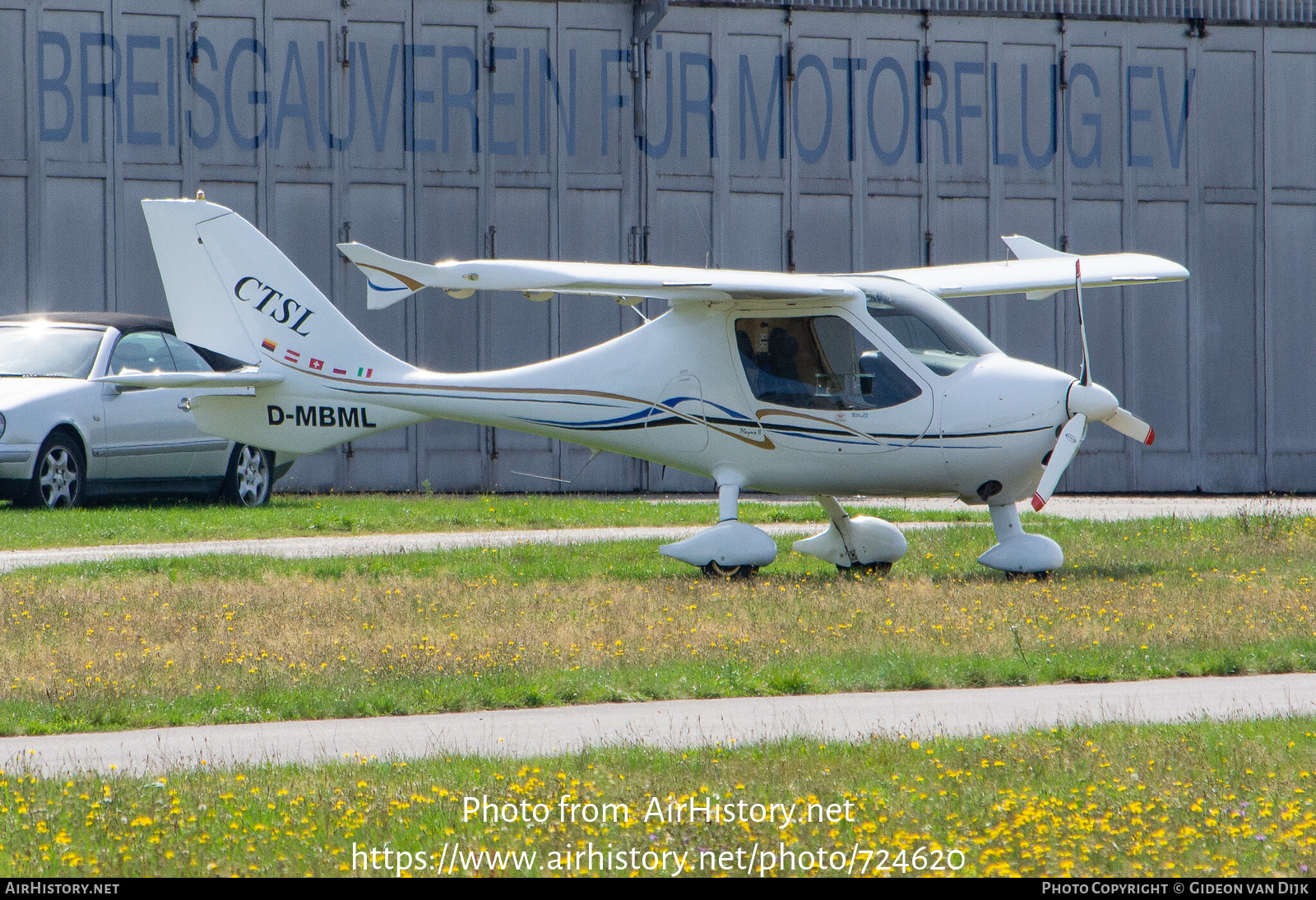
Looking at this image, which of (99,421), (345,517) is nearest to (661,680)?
(345,517)

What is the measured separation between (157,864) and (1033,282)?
31.2 feet

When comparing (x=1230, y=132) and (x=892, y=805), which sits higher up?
(x=1230, y=132)

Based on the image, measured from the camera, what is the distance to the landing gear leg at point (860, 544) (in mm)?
11469

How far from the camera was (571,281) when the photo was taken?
10.3m

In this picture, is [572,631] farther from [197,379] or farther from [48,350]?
[48,350]

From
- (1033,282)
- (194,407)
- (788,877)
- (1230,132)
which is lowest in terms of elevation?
(788,877)

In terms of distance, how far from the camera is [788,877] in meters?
4.39

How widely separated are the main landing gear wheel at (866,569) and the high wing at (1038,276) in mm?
2307

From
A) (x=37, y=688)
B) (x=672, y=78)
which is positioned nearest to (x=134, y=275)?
(x=672, y=78)

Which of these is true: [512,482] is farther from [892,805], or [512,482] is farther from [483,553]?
[892,805]

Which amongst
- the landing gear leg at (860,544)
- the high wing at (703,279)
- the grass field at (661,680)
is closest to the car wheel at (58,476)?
the grass field at (661,680)

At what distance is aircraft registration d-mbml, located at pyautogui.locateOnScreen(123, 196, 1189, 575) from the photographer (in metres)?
10.8

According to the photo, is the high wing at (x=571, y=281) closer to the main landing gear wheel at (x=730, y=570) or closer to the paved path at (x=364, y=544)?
the main landing gear wheel at (x=730, y=570)

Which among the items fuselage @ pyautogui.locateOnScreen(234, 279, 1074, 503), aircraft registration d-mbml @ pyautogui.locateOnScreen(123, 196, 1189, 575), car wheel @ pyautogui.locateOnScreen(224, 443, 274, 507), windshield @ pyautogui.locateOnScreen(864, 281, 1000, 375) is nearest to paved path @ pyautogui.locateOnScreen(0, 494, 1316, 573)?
aircraft registration d-mbml @ pyautogui.locateOnScreen(123, 196, 1189, 575)
